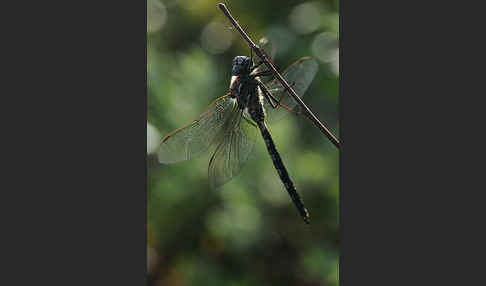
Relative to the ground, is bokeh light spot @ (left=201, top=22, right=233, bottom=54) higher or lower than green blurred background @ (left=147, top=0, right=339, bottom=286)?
higher

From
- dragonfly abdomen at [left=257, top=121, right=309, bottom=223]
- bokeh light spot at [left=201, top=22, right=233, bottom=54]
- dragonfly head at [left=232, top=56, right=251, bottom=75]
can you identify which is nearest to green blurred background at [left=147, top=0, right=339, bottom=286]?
bokeh light spot at [left=201, top=22, right=233, bottom=54]

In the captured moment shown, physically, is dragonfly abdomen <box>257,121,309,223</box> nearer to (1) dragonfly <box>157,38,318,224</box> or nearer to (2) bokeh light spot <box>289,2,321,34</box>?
(1) dragonfly <box>157,38,318,224</box>

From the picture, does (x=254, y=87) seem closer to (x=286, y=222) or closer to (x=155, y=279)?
(x=286, y=222)

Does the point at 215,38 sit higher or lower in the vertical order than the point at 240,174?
higher

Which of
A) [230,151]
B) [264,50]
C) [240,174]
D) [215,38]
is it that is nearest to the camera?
[264,50]

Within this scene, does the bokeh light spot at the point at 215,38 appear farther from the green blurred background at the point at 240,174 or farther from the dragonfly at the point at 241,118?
the dragonfly at the point at 241,118

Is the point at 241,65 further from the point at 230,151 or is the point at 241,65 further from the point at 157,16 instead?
the point at 157,16

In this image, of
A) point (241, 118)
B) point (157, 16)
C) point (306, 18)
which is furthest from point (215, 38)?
point (241, 118)

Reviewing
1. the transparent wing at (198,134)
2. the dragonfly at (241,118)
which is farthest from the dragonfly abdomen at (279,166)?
the transparent wing at (198,134)
